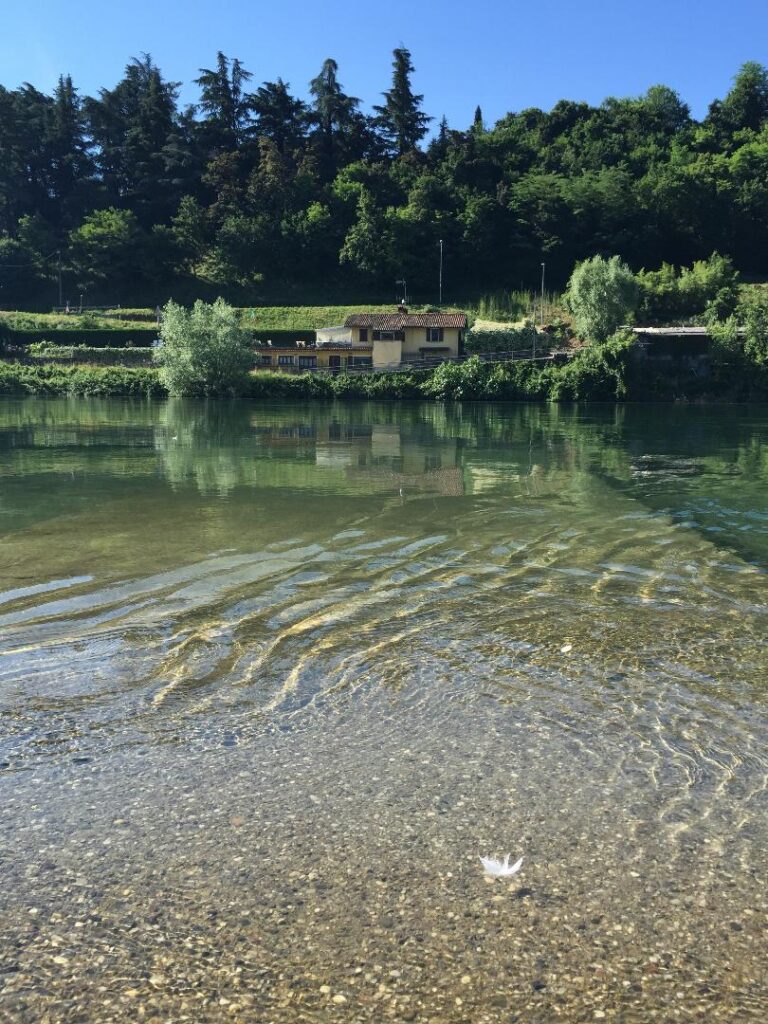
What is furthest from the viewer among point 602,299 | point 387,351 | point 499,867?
point 387,351

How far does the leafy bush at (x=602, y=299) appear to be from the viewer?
72.5 metres

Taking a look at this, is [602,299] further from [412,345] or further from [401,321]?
[401,321]

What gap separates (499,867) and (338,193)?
11244cm

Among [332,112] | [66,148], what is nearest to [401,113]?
[332,112]

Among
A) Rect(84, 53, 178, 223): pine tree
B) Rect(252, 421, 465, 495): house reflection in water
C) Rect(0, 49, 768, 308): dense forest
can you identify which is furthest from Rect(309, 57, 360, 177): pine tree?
Rect(252, 421, 465, 495): house reflection in water

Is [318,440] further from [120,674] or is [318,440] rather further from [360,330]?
[360,330]

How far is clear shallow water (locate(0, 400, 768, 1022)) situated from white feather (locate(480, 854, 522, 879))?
108 mm

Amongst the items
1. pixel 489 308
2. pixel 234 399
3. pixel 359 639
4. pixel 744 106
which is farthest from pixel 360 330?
pixel 744 106

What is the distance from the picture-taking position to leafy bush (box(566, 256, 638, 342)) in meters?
72.5

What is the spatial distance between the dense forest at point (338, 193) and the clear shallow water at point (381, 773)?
302 feet

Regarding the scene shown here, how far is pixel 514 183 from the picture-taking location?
361 feet

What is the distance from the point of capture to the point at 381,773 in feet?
19.9

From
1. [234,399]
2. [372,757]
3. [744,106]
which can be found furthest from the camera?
[744,106]

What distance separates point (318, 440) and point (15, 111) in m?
110
